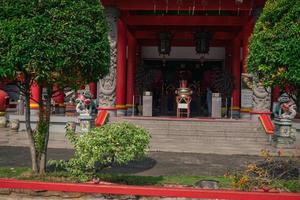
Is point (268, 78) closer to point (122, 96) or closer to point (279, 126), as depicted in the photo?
point (279, 126)

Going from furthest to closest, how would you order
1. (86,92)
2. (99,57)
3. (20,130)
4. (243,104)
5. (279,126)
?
(243,104) < (20,130) < (86,92) < (279,126) < (99,57)

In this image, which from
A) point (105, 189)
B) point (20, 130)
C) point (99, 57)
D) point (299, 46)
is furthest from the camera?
point (20, 130)

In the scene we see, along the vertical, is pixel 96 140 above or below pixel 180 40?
below

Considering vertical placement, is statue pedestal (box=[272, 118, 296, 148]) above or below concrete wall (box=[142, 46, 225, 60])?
below

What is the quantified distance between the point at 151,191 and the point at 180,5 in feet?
38.1

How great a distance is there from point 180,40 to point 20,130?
34.0 ft

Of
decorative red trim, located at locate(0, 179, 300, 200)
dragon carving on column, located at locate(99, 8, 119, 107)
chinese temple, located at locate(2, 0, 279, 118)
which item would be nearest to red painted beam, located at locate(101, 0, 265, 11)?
chinese temple, located at locate(2, 0, 279, 118)

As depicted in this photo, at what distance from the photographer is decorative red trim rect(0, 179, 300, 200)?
5.55m

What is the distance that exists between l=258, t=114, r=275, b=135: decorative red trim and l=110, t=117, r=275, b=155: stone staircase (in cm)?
18

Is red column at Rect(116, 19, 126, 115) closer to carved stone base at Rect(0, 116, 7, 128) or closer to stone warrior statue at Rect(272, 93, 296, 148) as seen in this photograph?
carved stone base at Rect(0, 116, 7, 128)

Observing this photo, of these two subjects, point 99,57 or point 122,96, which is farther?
point 122,96

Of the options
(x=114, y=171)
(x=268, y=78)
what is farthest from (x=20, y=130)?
(x=268, y=78)

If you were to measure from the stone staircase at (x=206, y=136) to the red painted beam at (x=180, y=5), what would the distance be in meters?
4.42

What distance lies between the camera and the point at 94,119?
15570 millimetres
